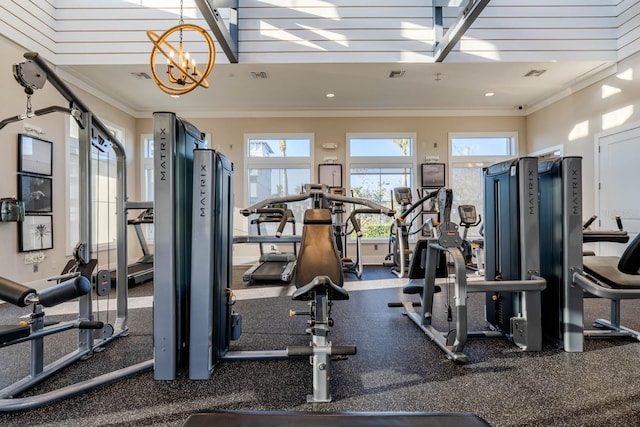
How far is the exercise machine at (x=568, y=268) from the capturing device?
7.61 feet

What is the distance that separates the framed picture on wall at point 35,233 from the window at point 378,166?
5.27 metres

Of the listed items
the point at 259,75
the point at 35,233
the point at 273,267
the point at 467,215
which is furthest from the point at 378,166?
the point at 35,233

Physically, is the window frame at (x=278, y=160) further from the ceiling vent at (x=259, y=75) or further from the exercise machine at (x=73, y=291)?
the exercise machine at (x=73, y=291)

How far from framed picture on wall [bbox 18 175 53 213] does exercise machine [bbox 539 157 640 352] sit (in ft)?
19.6

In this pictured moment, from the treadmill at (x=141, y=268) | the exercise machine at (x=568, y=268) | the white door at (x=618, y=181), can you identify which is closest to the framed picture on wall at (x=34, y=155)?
the treadmill at (x=141, y=268)

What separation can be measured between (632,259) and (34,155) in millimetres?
6517

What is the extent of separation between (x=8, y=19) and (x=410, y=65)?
5509 millimetres

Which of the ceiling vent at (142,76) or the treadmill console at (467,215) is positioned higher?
the ceiling vent at (142,76)

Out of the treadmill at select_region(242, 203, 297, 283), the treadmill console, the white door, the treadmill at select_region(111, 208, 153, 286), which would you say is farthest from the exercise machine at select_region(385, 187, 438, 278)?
the treadmill at select_region(111, 208, 153, 286)

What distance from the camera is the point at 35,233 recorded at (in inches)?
175

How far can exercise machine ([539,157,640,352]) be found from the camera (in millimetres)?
2320

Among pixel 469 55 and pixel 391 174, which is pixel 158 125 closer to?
pixel 469 55

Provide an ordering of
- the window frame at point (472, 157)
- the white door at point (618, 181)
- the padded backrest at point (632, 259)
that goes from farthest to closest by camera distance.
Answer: the window frame at point (472, 157)
the white door at point (618, 181)
the padded backrest at point (632, 259)

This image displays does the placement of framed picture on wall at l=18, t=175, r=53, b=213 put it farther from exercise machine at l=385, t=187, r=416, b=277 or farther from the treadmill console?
the treadmill console
